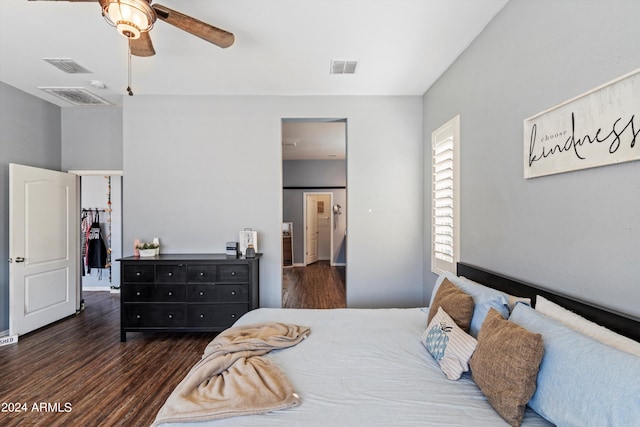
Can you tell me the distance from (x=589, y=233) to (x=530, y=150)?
0.60m

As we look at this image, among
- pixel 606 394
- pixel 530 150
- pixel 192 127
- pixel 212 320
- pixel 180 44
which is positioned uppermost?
pixel 180 44

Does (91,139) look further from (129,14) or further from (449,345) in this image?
(449,345)

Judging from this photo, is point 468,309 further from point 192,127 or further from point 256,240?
point 192,127

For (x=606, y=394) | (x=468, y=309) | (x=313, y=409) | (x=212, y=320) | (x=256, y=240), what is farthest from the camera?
(x=256, y=240)

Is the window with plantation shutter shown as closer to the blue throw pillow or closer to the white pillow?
the white pillow

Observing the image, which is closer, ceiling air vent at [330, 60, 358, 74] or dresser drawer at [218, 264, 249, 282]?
ceiling air vent at [330, 60, 358, 74]

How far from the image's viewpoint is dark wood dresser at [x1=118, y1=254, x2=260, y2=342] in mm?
3297

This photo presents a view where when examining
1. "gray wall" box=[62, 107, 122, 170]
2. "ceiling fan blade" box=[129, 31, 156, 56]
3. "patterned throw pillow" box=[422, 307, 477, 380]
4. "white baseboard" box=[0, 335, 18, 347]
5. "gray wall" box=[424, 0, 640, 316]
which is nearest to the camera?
"gray wall" box=[424, 0, 640, 316]

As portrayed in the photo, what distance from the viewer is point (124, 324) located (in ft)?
10.8

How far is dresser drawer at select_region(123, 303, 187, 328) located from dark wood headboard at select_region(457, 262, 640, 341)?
116 inches

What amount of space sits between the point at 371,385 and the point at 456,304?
749mm

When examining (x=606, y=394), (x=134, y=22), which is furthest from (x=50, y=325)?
(x=606, y=394)

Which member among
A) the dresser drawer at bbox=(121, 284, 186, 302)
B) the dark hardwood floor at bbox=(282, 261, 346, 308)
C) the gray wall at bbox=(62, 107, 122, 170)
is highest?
the gray wall at bbox=(62, 107, 122, 170)

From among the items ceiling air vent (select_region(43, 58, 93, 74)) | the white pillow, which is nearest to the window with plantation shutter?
the white pillow
